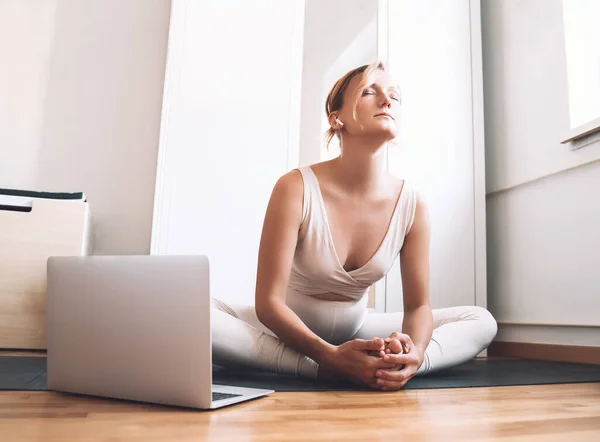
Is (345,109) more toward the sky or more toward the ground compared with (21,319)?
more toward the sky

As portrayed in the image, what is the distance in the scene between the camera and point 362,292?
141 cm

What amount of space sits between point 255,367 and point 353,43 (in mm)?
1804

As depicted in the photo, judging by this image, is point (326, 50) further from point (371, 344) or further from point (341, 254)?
point (371, 344)

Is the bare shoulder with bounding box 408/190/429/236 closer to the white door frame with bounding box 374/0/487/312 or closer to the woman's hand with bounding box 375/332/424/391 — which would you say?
the woman's hand with bounding box 375/332/424/391

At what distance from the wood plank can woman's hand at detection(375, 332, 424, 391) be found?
41mm

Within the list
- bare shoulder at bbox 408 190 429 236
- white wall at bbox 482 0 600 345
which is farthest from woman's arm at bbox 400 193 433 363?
white wall at bbox 482 0 600 345

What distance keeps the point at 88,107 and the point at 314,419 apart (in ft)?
7.78

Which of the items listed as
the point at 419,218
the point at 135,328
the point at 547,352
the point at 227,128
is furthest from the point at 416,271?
the point at 227,128

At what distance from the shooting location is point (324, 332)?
4.66ft

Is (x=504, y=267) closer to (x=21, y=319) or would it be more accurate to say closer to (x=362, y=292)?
(x=362, y=292)

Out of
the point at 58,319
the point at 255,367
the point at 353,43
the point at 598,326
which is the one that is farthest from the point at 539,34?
the point at 58,319

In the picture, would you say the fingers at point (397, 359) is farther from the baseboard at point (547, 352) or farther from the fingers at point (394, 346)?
the baseboard at point (547, 352)

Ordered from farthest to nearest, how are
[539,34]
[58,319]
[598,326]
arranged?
[539,34]
[598,326]
[58,319]

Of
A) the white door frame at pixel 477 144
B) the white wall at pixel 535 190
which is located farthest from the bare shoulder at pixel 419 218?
the white door frame at pixel 477 144
